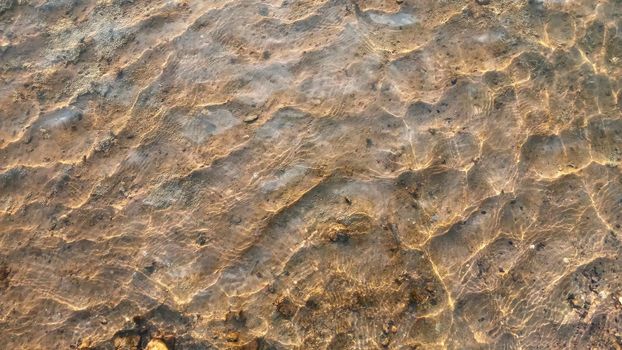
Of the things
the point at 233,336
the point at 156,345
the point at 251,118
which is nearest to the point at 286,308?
the point at 233,336

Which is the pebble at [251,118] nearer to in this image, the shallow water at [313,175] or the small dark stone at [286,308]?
the shallow water at [313,175]

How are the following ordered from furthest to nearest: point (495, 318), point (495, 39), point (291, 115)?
point (495, 39), point (291, 115), point (495, 318)

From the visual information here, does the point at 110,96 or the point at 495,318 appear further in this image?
the point at 110,96

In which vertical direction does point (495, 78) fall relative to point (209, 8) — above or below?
below

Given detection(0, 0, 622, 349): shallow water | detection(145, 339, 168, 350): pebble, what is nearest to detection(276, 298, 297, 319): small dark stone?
detection(0, 0, 622, 349): shallow water

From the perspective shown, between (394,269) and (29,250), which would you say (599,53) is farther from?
(29,250)

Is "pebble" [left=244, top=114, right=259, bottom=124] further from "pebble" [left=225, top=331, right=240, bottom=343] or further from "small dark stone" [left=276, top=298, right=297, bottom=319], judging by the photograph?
"pebble" [left=225, top=331, right=240, bottom=343]

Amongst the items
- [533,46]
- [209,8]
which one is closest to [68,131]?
[209,8]

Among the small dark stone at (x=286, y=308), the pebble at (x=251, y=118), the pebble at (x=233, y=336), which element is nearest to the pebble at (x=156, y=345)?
the pebble at (x=233, y=336)
